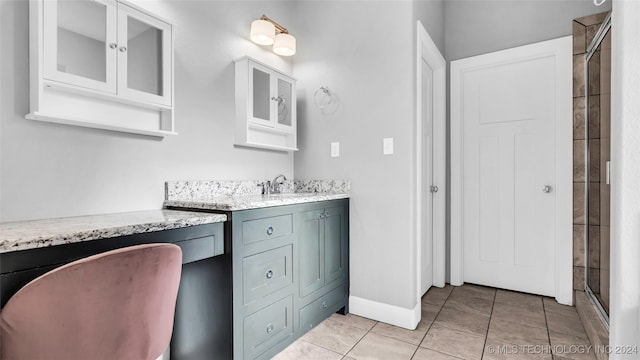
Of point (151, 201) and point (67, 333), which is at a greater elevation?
point (151, 201)

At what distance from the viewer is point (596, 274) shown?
2.11 metres

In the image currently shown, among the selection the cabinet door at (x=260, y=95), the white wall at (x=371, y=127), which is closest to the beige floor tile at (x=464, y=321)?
the white wall at (x=371, y=127)

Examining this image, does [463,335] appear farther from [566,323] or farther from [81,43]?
[81,43]

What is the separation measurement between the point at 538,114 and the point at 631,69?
1.31 metres

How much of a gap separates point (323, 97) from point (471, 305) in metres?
1.99

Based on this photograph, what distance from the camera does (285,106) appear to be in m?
2.40

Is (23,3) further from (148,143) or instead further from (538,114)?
(538,114)

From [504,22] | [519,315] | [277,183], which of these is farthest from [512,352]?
[504,22]

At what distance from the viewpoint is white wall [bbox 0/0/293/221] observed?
1.21 m

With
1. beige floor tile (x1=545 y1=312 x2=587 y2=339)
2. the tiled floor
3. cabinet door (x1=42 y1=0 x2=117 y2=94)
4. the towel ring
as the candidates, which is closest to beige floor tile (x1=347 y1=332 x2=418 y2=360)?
the tiled floor

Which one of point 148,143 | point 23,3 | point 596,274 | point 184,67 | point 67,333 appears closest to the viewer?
point 67,333

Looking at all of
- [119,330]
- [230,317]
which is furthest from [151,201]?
[119,330]

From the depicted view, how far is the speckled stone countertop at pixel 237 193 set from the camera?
153 centimetres

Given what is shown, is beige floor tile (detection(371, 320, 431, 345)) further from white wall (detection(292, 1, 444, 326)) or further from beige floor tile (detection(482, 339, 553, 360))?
beige floor tile (detection(482, 339, 553, 360))
